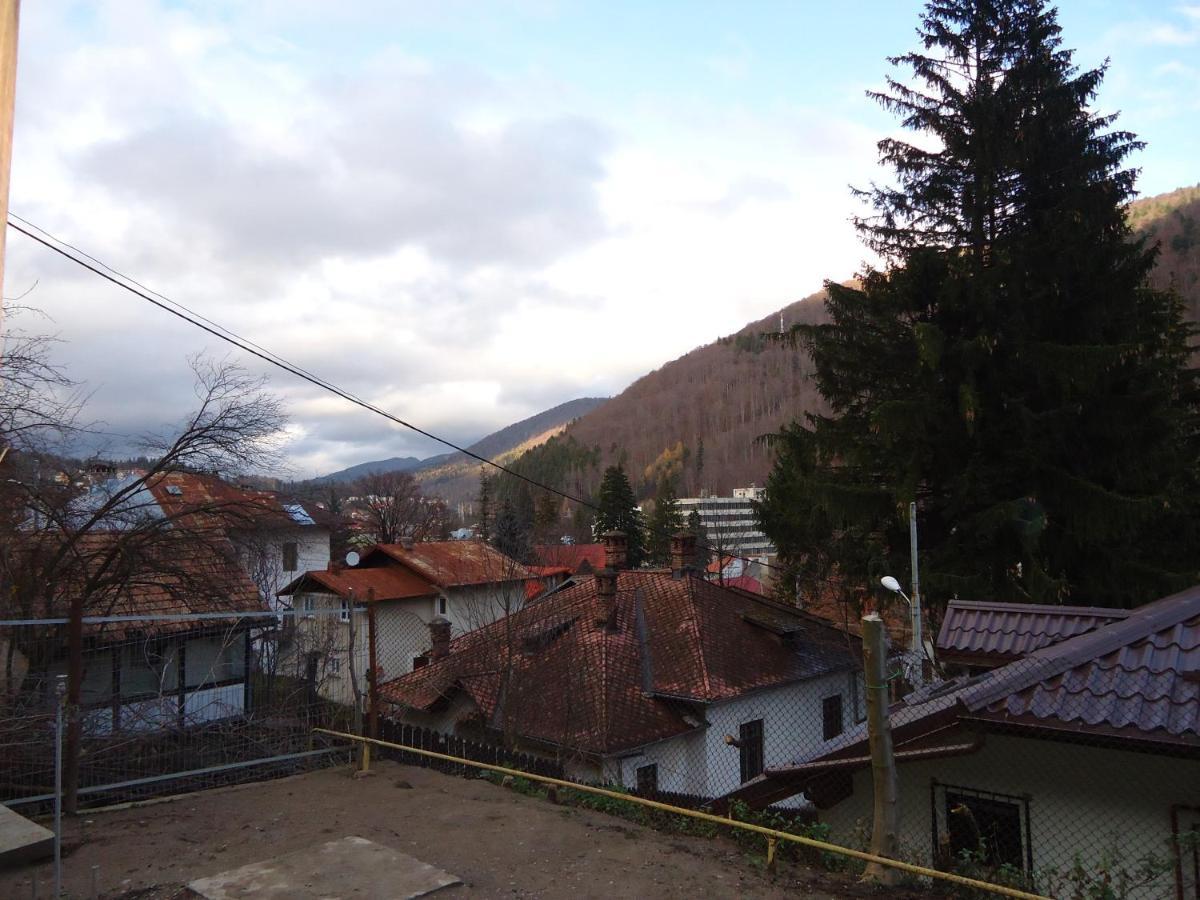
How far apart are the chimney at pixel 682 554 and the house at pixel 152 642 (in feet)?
31.6

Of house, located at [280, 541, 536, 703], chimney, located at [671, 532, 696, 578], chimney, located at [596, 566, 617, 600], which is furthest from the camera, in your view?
house, located at [280, 541, 536, 703]

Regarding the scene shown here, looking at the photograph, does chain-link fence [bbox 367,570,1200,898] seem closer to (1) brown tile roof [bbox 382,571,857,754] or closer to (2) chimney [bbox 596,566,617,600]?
(1) brown tile roof [bbox 382,571,857,754]

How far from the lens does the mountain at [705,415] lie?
110m

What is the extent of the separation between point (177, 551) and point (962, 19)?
15.9 m

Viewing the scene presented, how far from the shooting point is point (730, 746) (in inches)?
550

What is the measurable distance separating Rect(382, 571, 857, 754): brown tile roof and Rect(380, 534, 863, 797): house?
3cm

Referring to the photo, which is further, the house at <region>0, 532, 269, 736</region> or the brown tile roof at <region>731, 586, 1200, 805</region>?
the house at <region>0, 532, 269, 736</region>

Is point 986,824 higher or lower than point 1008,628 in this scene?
lower

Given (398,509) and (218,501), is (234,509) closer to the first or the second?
(218,501)

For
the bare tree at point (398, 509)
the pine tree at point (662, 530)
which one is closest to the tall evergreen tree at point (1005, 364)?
the pine tree at point (662, 530)

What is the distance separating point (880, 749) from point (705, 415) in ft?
442

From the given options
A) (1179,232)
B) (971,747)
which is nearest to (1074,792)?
(971,747)

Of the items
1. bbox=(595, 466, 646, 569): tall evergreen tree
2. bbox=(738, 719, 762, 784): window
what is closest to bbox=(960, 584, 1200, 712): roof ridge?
bbox=(738, 719, 762, 784): window

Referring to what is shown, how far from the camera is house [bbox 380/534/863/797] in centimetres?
1368
